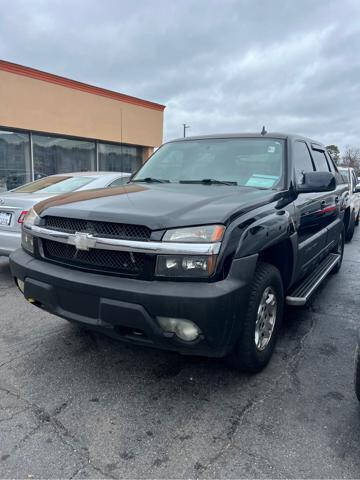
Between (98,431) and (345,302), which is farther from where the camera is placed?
(345,302)

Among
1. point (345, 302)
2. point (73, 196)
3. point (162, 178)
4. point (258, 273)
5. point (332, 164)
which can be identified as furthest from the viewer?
point (332, 164)

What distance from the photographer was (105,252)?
8.45ft

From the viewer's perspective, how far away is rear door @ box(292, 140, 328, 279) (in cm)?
361

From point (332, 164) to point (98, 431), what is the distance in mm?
4785

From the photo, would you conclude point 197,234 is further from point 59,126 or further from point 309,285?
point 59,126

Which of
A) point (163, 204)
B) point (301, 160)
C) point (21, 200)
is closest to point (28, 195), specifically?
point (21, 200)

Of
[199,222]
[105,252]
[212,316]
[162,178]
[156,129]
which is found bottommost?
[212,316]

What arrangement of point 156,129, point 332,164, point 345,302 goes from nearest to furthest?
1. point 345,302
2. point 332,164
3. point 156,129

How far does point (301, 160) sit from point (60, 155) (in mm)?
11271

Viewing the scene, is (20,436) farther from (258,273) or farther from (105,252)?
(258,273)

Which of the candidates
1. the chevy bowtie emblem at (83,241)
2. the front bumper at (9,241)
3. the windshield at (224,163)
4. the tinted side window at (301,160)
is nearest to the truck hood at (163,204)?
the chevy bowtie emblem at (83,241)

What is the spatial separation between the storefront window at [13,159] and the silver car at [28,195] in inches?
240

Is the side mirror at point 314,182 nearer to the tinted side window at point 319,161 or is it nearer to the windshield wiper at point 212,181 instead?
the windshield wiper at point 212,181

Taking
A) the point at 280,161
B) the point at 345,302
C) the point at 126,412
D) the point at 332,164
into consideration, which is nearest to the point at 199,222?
the point at 126,412
